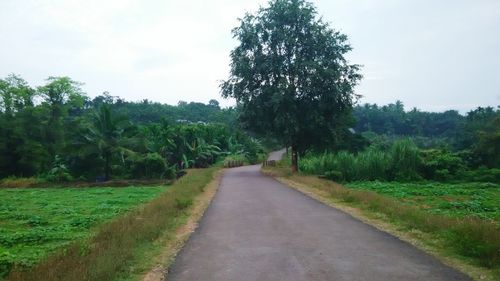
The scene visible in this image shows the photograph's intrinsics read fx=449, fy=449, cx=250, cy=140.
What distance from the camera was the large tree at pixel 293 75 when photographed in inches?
1239

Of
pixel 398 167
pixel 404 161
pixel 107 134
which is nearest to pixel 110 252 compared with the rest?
pixel 398 167

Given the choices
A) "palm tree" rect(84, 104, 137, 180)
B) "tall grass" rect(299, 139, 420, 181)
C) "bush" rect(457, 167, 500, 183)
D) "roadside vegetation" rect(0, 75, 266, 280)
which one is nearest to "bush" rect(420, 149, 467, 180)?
"bush" rect(457, 167, 500, 183)

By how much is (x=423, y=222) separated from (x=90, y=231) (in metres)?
9.16

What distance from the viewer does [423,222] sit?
11.1 m

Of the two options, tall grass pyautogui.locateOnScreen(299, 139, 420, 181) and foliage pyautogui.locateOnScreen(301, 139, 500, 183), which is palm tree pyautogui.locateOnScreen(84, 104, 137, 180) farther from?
tall grass pyautogui.locateOnScreen(299, 139, 420, 181)

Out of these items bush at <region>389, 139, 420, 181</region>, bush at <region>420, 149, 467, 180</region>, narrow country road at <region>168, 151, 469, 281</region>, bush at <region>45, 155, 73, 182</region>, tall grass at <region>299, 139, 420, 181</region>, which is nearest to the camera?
narrow country road at <region>168, 151, 469, 281</region>

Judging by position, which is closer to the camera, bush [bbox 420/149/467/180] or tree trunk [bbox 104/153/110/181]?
bush [bbox 420/149/467/180]

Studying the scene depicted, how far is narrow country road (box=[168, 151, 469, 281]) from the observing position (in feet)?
24.5

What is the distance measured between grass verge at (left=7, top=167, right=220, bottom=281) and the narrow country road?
0.92 m

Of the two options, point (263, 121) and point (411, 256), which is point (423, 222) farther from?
point (263, 121)

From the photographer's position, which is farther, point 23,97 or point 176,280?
point 23,97

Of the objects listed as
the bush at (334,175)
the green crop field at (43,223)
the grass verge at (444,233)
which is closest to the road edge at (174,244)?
the green crop field at (43,223)

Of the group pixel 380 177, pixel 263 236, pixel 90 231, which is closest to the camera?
pixel 263 236

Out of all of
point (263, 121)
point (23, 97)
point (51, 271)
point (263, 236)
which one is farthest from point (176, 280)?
point (23, 97)
